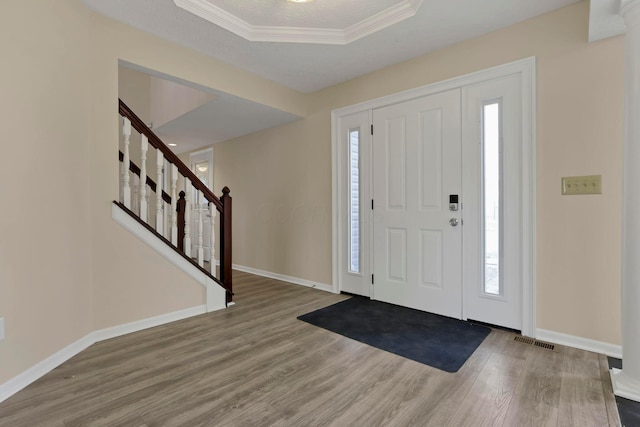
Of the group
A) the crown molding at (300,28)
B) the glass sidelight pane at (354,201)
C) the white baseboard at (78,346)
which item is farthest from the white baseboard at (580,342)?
the white baseboard at (78,346)

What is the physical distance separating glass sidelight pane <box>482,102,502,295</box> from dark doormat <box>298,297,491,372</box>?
442 mm

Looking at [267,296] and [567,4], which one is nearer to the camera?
[567,4]

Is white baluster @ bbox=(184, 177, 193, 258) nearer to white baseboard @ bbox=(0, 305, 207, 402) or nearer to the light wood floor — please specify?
white baseboard @ bbox=(0, 305, 207, 402)

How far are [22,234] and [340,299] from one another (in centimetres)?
266

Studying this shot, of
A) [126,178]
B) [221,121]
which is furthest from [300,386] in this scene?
[221,121]

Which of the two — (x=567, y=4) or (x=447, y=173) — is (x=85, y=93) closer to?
(x=447, y=173)

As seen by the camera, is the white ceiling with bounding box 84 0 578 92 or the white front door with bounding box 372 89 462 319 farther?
the white front door with bounding box 372 89 462 319

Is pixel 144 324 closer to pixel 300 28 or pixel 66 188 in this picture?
pixel 66 188

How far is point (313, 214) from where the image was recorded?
3.86 m

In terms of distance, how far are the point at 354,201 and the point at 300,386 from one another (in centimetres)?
216

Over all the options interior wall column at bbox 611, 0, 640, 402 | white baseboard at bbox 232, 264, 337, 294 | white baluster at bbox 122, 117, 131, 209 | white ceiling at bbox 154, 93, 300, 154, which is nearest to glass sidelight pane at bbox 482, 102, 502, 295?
interior wall column at bbox 611, 0, 640, 402

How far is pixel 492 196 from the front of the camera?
8.23ft

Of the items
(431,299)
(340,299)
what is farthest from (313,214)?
(431,299)

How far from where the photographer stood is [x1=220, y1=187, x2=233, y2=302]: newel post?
10.2 ft
